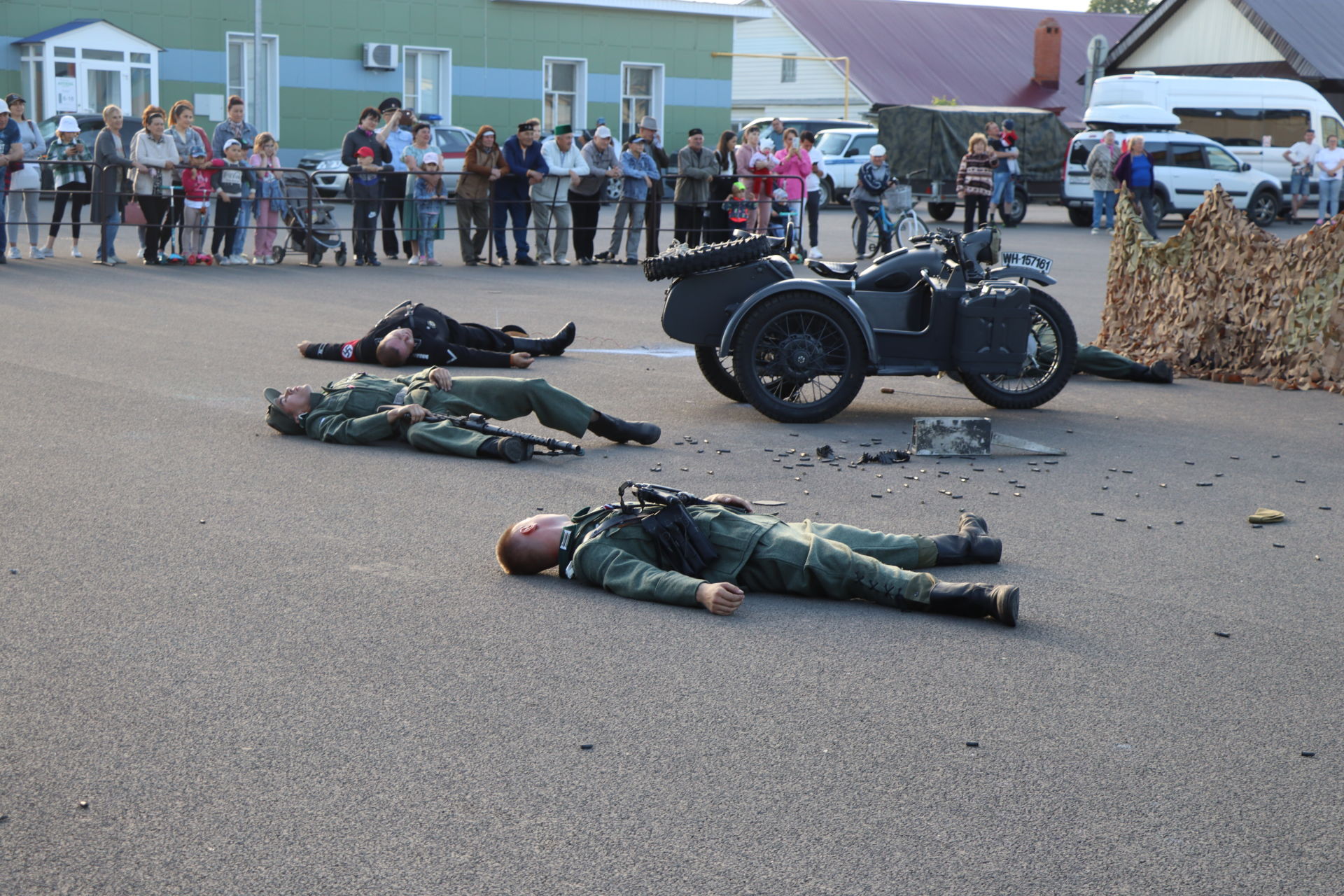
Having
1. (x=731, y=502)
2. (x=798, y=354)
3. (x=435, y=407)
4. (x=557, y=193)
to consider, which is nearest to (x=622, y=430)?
(x=435, y=407)

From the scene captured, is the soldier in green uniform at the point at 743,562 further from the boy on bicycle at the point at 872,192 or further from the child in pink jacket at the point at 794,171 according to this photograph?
the child in pink jacket at the point at 794,171

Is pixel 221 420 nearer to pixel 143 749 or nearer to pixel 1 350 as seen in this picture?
pixel 1 350

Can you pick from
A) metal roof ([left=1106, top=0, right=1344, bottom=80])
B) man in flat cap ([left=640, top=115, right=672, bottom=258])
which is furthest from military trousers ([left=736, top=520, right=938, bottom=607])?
metal roof ([left=1106, top=0, right=1344, bottom=80])

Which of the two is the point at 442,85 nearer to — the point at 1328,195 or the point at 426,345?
the point at 1328,195

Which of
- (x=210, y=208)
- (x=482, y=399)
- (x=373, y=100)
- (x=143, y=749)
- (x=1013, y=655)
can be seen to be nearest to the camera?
(x=143, y=749)

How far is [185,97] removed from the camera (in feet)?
115

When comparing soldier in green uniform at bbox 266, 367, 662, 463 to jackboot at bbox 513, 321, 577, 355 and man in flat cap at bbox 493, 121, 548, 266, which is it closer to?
jackboot at bbox 513, 321, 577, 355

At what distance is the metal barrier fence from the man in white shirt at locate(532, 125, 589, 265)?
0.9 inches

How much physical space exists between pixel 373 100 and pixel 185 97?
15.7 feet

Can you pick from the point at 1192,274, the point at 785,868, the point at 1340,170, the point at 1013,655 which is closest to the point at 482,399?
the point at 1013,655

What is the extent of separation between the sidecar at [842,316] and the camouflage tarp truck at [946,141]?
979 inches

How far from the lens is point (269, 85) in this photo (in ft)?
119

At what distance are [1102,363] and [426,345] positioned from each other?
16.2 feet

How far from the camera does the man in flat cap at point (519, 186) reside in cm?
2025
